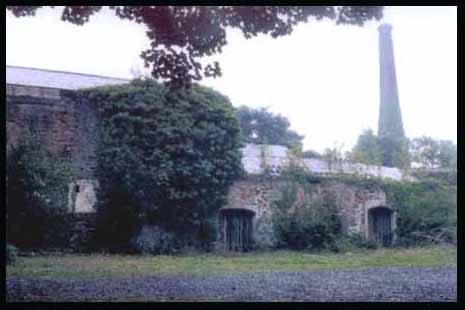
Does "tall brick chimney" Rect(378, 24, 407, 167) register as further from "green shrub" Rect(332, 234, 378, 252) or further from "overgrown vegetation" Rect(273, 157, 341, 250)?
"overgrown vegetation" Rect(273, 157, 341, 250)

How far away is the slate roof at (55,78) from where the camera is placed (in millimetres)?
14867

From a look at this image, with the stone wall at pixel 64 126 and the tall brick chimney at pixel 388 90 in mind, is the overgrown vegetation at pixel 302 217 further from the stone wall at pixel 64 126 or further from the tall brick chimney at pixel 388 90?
the tall brick chimney at pixel 388 90

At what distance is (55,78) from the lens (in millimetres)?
15820

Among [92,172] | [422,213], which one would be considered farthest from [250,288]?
[422,213]

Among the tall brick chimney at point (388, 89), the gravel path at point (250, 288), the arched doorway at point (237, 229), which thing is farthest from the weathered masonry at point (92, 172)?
the tall brick chimney at point (388, 89)

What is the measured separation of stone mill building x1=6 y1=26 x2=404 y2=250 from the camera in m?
12.5

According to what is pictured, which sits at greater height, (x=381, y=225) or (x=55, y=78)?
(x=55, y=78)

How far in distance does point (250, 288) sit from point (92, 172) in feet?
24.2

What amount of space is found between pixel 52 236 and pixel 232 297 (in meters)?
7.51

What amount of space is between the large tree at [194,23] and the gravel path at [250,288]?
8.80 feet

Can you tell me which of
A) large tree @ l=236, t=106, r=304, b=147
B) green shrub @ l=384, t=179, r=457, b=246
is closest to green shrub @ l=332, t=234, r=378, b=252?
green shrub @ l=384, t=179, r=457, b=246

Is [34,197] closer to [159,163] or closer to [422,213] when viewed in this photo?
[159,163]

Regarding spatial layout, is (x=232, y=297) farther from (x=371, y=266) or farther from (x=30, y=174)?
(x=30, y=174)
